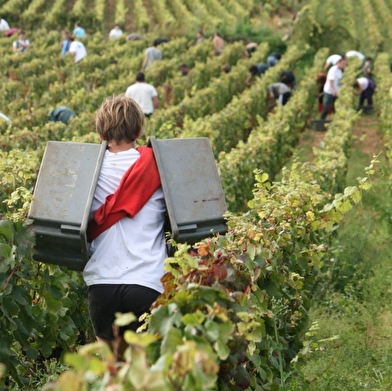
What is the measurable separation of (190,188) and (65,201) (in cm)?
57

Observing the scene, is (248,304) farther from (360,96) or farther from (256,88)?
(360,96)

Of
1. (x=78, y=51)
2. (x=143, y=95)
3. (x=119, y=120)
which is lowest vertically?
(x=78, y=51)

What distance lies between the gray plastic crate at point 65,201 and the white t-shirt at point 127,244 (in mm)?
59

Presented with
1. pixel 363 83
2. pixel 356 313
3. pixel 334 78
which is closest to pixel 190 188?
pixel 356 313

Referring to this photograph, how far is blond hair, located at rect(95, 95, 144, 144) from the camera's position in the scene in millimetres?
4176

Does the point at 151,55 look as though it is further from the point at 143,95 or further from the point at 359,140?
the point at 143,95

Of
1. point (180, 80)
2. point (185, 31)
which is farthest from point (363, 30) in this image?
point (180, 80)

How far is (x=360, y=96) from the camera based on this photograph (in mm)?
22516

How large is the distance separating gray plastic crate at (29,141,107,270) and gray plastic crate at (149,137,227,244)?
0.30m

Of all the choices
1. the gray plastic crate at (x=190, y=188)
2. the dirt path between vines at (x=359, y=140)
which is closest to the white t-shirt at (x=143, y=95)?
the dirt path between vines at (x=359, y=140)

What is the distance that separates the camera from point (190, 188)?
4.17 meters

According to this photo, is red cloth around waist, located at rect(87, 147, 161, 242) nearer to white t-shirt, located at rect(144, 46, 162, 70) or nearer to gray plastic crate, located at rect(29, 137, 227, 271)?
gray plastic crate, located at rect(29, 137, 227, 271)

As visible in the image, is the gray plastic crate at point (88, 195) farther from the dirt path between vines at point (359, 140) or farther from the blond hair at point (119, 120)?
the dirt path between vines at point (359, 140)

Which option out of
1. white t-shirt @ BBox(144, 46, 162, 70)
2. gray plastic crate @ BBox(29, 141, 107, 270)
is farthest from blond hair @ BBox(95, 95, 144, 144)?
white t-shirt @ BBox(144, 46, 162, 70)
